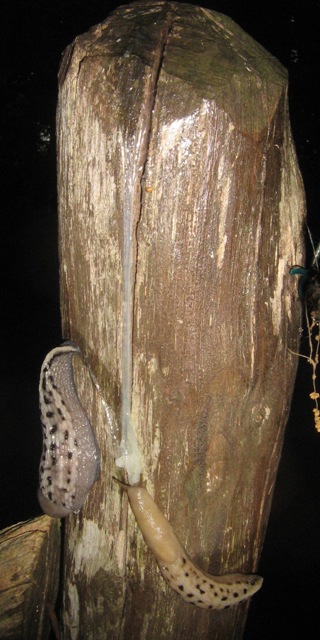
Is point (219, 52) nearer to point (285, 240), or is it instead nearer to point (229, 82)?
point (229, 82)

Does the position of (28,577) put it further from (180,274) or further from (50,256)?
(50,256)

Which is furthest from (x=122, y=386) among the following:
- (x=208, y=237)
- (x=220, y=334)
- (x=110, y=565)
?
(x=110, y=565)

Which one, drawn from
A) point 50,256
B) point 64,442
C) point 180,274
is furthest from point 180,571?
point 50,256

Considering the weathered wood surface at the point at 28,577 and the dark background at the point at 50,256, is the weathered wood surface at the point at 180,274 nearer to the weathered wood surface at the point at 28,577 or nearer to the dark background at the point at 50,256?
the weathered wood surface at the point at 28,577

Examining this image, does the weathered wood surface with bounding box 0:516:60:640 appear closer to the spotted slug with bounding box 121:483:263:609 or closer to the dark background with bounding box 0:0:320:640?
the spotted slug with bounding box 121:483:263:609

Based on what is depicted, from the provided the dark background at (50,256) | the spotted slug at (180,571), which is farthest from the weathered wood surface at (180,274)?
the dark background at (50,256)

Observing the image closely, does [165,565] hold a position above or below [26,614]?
above

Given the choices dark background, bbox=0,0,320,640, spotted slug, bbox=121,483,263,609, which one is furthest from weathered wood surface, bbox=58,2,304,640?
dark background, bbox=0,0,320,640
